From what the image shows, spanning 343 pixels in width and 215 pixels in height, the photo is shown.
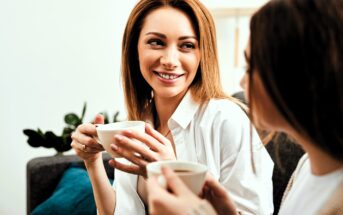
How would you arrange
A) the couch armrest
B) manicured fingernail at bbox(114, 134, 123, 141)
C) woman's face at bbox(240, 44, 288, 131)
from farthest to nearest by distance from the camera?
the couch armrest < manicured fingernail at bbox(114, 134, 123, 141) < woman's face at bbox(240, 44, 288, 131)

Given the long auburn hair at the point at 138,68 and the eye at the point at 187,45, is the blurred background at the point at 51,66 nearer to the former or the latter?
the long auburn hair at the point at 138,68

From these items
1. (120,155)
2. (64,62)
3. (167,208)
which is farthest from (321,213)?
(64,62)

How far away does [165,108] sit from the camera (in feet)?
4.65

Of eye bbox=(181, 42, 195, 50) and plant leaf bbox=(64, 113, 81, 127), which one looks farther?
plant leaf bbox=(64, 113, 81, 127)

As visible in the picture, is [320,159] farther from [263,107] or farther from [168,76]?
[168,76]

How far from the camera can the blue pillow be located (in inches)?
67.4

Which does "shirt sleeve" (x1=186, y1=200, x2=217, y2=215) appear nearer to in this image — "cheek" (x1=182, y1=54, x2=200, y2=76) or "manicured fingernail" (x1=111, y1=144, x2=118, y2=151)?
"manicured fingernail" (x1=111, y1=144, x2=118, y2=151)

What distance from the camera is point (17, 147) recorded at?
2.55m

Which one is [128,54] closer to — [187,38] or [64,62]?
[187,38]

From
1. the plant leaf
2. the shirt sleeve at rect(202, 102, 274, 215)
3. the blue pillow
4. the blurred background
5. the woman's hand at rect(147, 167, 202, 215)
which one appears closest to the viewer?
the woman's hand at rect(147, 167, 202, 215)

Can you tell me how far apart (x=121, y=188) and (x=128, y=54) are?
0.48 meters

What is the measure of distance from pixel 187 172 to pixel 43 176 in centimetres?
143

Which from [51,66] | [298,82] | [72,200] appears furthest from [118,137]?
[51,66]

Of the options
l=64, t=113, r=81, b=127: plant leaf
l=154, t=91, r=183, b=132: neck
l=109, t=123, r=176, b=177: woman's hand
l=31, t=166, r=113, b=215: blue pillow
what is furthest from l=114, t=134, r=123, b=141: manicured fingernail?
l=64, t=113, r=81, b=127: plant leaf
